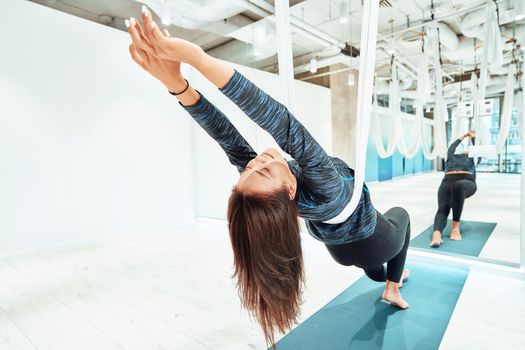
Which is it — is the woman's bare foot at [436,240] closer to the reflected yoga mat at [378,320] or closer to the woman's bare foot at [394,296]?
the reflected yoga mat at [378,320]

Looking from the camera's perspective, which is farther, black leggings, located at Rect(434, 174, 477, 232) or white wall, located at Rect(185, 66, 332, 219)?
white wall, located at Rect(185, 66, 332, 219)

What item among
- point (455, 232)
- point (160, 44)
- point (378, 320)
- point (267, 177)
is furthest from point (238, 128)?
point (160, 44)

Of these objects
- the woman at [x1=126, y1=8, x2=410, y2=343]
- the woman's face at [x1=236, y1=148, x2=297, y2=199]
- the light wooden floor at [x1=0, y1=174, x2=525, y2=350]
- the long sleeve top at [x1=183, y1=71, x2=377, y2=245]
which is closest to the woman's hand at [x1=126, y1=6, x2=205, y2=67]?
the woman at [x1=126, y1=8, x2=410, y2=343]

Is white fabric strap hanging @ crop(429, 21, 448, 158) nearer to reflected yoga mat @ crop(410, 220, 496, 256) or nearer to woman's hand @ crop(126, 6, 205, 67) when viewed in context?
reflected yoga mat @ crop(410, 220, 496, 256)

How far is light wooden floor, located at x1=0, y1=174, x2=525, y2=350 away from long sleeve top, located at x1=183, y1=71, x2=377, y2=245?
890 mm

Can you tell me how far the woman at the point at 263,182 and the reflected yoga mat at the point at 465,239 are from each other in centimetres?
238

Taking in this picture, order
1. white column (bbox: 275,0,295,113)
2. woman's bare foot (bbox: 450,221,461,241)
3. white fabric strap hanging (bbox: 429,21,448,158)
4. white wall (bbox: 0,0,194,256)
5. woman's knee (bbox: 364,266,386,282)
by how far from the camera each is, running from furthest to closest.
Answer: white wall (bbox: 0,0,194,256), woman's bare foot (bbox: 450,221,461,241), white fabric strap hanging (bbox: 429,21,448,158), woman's knee (bbox: 364,266,386,282), white column (bbox: 275,0,295,113)

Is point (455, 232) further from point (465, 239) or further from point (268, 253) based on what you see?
point (268, 253)

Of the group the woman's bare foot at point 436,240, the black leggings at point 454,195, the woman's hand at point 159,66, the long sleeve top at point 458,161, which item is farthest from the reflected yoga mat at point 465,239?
the woman's hand at point 159,66

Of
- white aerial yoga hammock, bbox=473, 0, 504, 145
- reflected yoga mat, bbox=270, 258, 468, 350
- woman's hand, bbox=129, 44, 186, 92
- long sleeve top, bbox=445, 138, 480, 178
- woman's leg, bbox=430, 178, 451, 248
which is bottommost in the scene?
reflected yoga mat, bbox=270, 258, 468, 350

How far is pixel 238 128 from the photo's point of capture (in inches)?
171

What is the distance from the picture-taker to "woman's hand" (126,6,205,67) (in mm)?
657

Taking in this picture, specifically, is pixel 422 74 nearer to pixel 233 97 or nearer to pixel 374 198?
pixel 374 198

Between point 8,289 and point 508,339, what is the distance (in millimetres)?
3478
